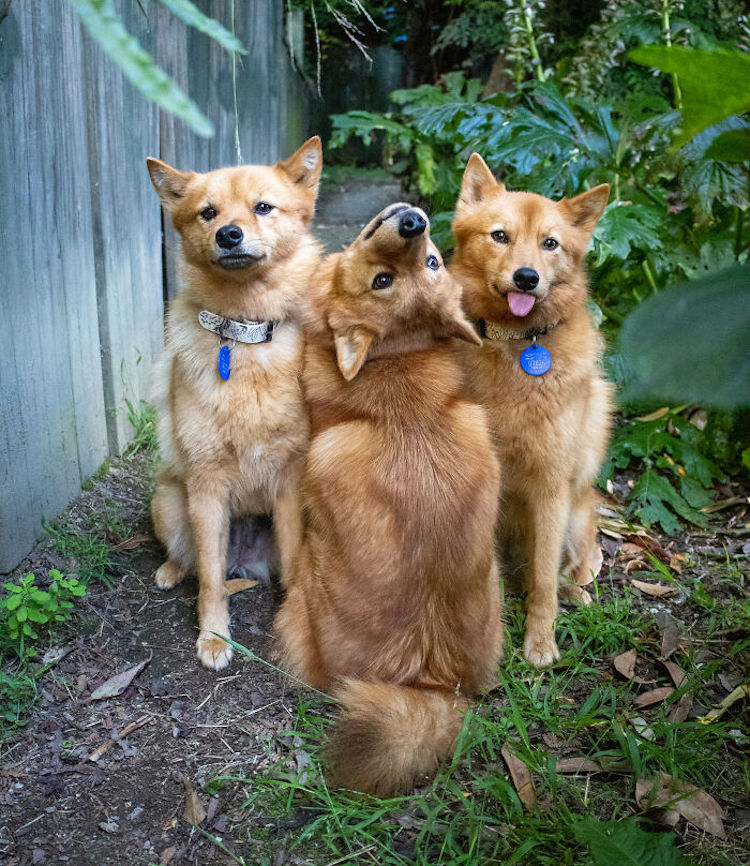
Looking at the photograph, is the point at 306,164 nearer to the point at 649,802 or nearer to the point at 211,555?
the point at 211,555

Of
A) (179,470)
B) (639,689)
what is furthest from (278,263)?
(639,689)

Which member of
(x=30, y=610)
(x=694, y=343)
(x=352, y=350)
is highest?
(x=694, y=343)

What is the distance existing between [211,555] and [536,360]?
1.38m

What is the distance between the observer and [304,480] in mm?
2537

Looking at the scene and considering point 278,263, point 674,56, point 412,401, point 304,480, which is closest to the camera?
point 674,56

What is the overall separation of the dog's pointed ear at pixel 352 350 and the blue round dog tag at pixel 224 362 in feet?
1.49

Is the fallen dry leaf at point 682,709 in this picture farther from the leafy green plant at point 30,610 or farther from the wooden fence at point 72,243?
the wooden fence at point 72,243

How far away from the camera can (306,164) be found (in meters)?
2.79

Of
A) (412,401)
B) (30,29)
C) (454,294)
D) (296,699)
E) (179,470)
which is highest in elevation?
(30,29)

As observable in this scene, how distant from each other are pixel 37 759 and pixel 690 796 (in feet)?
6.33

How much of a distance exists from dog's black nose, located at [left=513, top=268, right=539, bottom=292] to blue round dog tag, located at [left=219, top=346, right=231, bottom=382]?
1.05m

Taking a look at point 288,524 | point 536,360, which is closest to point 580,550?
point 536,360

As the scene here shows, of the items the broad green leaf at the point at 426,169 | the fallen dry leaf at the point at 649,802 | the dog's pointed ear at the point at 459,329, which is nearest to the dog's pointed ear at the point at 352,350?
the dog's pointed ear at the point at 459,329

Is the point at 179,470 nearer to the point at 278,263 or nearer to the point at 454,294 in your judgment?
the point at 278,263
